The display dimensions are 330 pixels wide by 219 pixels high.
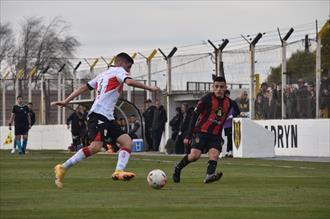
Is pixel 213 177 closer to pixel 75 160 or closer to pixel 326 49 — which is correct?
pixel 75 160

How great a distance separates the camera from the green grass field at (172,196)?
12.6m

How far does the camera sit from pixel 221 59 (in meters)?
34.2

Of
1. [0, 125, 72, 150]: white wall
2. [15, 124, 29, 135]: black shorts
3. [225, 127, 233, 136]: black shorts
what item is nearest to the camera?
[225, 127, 233, 136]: black shorts

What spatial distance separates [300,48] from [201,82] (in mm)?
6121

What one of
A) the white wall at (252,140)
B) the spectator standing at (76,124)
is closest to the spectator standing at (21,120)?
the spectator standing at (76,124)

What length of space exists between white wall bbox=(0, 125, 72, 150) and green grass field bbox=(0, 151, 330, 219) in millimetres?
23401

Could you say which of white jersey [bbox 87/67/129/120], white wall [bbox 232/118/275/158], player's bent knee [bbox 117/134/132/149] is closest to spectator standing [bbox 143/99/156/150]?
white wall [bbox 232/118/275/158]

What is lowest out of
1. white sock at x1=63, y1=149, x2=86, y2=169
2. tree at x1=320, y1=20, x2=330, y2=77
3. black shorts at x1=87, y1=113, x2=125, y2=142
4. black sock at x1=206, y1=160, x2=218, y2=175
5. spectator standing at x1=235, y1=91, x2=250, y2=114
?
black sock at x1=206, y1=160, x2=218, y2=175

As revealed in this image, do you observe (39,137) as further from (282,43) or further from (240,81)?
(282,43)

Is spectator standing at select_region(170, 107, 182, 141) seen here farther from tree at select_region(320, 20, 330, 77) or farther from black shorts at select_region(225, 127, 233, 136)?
tree at select_region(320, 20, 330, 77)

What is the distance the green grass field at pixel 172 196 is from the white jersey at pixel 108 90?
4.33 feet

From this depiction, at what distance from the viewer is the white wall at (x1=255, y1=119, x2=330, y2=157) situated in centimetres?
3020

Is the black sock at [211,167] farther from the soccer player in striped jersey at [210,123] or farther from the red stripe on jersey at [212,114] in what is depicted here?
the red stripe on jersey at [212,114]

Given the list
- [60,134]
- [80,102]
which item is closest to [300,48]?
[80,102]
